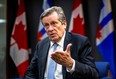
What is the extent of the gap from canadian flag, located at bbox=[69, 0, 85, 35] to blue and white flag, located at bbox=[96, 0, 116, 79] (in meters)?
0.31

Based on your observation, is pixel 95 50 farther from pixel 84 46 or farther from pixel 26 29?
pixel 84 46

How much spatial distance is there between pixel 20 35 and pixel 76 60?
2.89 meters

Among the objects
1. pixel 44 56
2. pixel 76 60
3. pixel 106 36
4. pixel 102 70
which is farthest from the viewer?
pixel 106 36

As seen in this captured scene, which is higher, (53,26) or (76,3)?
(76,3)

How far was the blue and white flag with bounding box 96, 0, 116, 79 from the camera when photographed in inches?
157

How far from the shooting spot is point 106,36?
4031mm

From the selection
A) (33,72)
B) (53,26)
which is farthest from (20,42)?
(53,26)

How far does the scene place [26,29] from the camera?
437 cm

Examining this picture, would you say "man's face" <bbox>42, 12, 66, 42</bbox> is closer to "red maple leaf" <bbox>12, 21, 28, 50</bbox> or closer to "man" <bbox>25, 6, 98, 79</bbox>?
"man" <bbox>25, 6, 98, 79</bbox>

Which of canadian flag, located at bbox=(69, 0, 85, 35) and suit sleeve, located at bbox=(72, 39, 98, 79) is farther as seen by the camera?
canadian flag, located at bbox=(69, 0, 85, 35)

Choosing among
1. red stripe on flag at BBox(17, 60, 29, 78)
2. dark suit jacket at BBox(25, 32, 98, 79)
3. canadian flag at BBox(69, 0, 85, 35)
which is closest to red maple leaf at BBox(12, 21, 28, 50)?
red stripe on flag at BBox(17, 60, 29, 78)

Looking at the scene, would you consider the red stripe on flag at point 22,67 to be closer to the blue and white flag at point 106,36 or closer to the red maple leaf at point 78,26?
the red maple leaf at point 78,26

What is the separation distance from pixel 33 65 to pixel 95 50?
2588mm

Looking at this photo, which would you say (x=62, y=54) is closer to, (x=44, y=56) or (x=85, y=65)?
(x=85, y=65)
